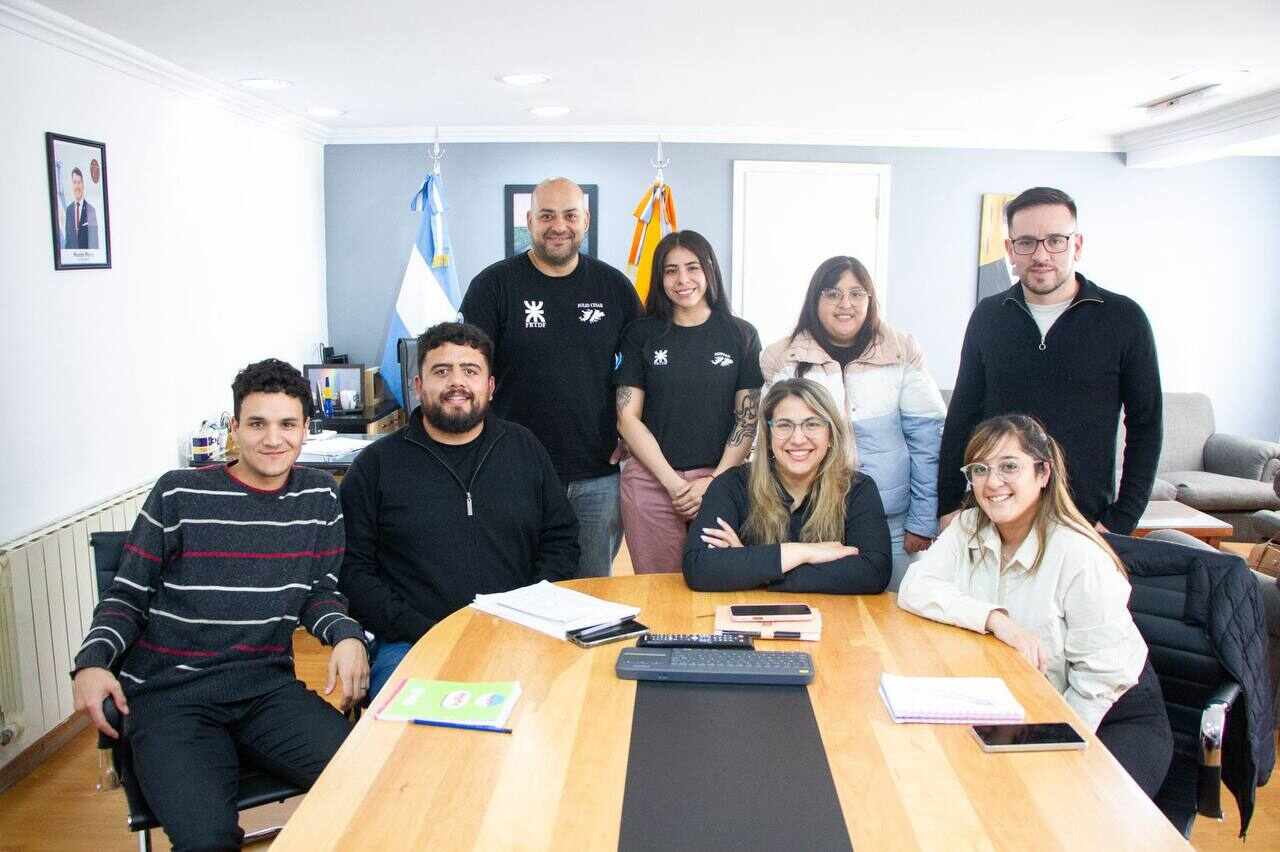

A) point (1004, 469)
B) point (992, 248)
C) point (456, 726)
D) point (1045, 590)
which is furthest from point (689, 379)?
point (992, 248)

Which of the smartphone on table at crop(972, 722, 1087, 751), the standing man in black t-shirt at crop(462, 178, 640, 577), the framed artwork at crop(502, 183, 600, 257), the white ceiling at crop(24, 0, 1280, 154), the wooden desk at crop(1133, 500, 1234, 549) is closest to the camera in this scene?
the smartphone on table at crop(972, 722, 1087, 751)

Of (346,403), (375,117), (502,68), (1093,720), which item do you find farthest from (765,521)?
(375,117)

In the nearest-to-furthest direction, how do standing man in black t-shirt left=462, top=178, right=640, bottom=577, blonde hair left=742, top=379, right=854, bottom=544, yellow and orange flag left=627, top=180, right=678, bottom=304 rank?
blonde hair left=742, top=379, right=854, bottom=544, standing man in black t-shirt left=462, top=178, right=640, bottom=577, yellow and orange flag left=627, top=180, right=678, bottom=304

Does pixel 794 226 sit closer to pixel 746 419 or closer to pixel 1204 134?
pixel 1204 134

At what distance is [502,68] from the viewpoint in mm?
4098

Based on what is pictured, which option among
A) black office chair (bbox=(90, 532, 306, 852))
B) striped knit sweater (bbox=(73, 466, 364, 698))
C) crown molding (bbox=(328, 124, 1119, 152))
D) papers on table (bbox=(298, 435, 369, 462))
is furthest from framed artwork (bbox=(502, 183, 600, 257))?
black office chair (bbox=(90, 532, 306, 852))

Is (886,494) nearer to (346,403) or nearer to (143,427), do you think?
(143,427)

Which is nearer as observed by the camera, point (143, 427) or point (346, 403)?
point (143, 427)

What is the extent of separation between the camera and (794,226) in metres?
6.04

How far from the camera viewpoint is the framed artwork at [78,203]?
3.23 meters

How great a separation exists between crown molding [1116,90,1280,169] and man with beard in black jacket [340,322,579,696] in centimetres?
431

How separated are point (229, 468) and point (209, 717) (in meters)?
0.55

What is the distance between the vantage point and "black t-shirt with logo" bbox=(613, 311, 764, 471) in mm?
2809

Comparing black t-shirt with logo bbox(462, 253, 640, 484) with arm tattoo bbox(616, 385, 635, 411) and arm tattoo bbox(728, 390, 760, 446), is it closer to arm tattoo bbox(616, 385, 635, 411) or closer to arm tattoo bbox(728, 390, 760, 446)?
arm tattoo bbox(616, 385, 635, 411)
